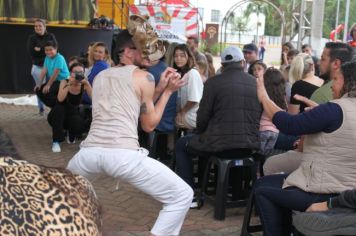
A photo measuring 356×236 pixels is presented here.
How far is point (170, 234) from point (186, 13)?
1083 cm

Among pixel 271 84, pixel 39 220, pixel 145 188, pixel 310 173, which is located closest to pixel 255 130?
pixel 271 84

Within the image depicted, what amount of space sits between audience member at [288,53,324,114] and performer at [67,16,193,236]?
1838mm

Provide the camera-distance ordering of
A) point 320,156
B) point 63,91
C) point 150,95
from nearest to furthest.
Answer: point 320,156 < point 150,95 < point 63,91

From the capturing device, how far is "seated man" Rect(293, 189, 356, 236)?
2.82m

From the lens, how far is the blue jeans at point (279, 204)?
3338 millimetres

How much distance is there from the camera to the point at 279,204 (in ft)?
11.4

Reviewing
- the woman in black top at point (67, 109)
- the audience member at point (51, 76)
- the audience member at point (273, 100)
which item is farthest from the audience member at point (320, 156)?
the audience member at point (51, 76)

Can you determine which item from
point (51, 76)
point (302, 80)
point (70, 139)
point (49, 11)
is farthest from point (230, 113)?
point (49, 11)

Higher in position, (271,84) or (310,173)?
(271,84)

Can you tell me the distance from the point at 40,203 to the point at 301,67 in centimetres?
444

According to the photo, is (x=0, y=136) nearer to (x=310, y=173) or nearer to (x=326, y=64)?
(x=310, y=173)

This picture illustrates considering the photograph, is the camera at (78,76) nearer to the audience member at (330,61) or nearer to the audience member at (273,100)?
the audience member at (273,100)

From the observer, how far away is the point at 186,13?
13.6 m

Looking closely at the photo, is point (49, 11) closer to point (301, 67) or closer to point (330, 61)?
point (301, 67)
